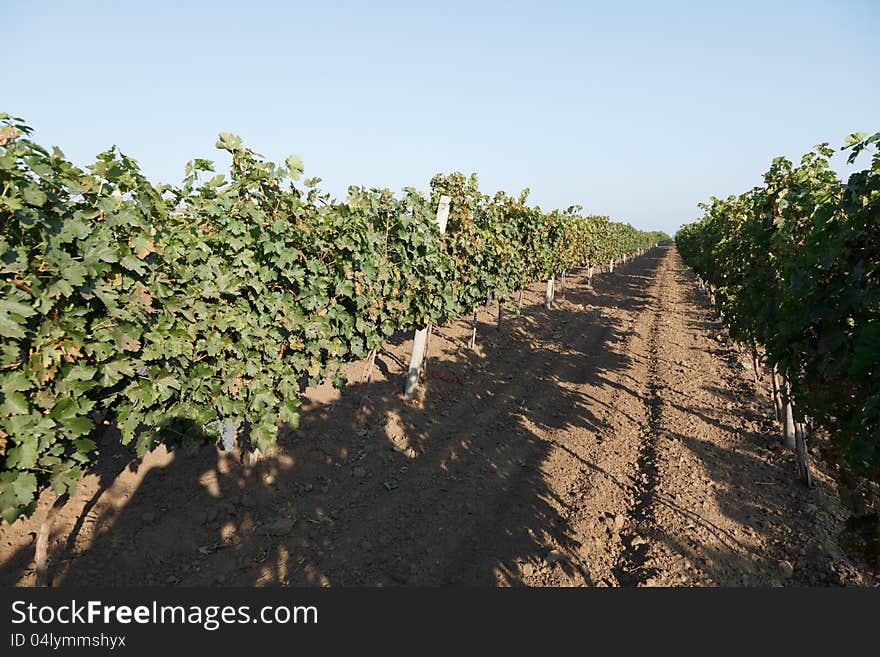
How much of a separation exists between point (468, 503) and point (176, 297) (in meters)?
4.30

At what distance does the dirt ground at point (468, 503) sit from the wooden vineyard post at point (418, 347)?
0.99ft

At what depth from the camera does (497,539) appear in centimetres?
574

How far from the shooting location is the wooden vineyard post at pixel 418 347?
9.74m

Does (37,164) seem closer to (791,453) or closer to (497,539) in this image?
(497,539)

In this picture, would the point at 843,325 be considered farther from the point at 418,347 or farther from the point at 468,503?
the point at 418,347

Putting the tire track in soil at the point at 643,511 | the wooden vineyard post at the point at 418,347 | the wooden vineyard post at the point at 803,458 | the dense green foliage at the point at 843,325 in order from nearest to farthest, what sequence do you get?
the dense green foliage at the point at 843,325 < the tire track in soil at the point at 643,511 < the wooden vineyard post at the point at 803,458 < the wooden vineyard post at the point at 418,347

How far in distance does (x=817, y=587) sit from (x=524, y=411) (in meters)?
5.19

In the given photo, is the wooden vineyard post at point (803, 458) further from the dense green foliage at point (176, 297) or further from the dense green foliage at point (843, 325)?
the dense green foliage at point (176, 297)

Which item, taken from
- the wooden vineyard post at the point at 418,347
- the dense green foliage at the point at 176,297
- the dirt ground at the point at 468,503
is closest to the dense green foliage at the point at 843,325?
the dirt ground at the point at 468,503

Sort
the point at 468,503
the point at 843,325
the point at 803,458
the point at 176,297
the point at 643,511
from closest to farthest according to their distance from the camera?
the point at 843,325 → the point at 176,297 → the point at 643,511 → the point at 468,503 → the point at 803,458

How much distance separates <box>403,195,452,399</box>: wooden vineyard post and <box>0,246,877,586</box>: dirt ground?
0.99 feet

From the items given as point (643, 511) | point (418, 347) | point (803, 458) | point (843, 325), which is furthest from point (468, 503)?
point (803, 458)

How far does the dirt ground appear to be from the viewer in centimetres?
524

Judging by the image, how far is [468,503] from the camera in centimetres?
648
